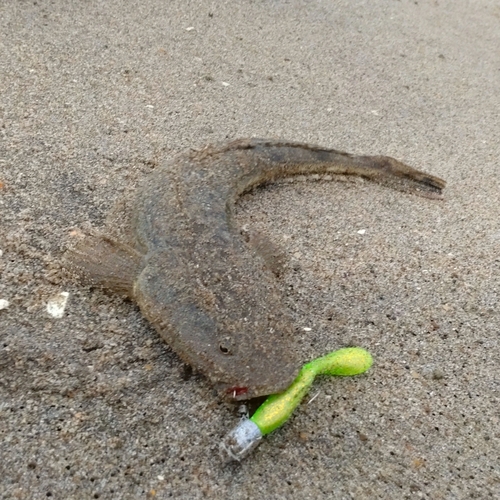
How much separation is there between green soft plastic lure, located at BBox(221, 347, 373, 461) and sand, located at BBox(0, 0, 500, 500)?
0.32ft

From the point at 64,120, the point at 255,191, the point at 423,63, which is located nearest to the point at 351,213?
the point at 255,191

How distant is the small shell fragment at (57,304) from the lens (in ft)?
9.17

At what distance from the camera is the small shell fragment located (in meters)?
2.80

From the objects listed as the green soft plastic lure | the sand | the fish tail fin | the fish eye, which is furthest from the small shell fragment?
the green soft plastic lure

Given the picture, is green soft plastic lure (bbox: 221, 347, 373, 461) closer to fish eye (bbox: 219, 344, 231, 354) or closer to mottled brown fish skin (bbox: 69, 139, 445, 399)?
mottled brown fish skin (bbox: 69, 139, 445, 399)

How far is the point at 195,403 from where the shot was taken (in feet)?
8.27

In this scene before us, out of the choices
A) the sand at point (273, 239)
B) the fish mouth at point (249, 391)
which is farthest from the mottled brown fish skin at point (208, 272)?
the sand at point (273, 239)

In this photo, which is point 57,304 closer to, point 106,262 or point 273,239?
point 106,262

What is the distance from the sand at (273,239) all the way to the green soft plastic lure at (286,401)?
98mm

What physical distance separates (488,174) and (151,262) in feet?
9.61

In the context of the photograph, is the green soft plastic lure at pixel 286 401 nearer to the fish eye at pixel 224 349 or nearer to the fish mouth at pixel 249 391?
the fish mouth at pixel 249 391

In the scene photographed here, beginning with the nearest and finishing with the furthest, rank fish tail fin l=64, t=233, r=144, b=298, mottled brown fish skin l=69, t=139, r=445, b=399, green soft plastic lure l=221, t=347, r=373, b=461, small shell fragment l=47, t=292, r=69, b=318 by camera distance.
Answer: green soft plastic lure l=221, t=347, r=373, b=461
mottled brown fish skin l=69, t=139, r=445, b=399
small shell fragment l=47, t=292, r=69, b=318
fish tail fin l=64, t=233, r=144, b=298

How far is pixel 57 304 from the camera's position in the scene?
112 inches

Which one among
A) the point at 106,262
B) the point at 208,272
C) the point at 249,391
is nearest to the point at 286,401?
the point at 249,391
